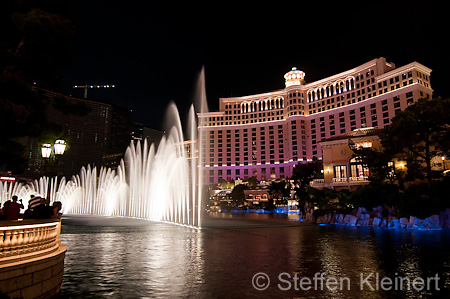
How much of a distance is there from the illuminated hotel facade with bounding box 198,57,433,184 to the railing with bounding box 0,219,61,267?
76.5 meters

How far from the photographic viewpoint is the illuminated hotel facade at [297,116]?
90375 mm

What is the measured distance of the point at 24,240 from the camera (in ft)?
22.9

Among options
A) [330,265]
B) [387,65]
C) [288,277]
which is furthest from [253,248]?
[387,65]

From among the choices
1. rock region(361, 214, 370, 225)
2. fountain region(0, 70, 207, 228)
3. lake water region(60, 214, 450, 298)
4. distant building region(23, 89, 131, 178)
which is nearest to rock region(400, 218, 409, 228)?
rock region(361, 214, 370, 225)

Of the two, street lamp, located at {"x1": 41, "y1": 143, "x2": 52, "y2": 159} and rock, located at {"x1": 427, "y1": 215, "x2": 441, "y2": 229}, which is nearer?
street lamp, located at {"x1": 41, "y1": 143, "x2": 52, "y2": 159}

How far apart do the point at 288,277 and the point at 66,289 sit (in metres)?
6.49

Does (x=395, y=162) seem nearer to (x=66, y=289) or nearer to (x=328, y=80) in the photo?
(x=66, y=289)

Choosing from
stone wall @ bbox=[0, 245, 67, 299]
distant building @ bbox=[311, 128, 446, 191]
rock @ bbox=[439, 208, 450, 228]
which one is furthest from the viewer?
distant building @ bbox=[311, 128, 446, 191]

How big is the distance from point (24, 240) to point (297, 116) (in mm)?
113976

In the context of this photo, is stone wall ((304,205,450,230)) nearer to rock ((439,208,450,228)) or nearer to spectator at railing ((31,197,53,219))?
rock ((439,208,450,228))

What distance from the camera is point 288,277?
9695 mm

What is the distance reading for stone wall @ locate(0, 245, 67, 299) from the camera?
6305 millimetres

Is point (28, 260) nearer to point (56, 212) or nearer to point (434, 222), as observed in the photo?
point (56, 212)

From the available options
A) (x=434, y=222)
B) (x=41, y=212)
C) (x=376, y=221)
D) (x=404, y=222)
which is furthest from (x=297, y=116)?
(x=41, y=212)
